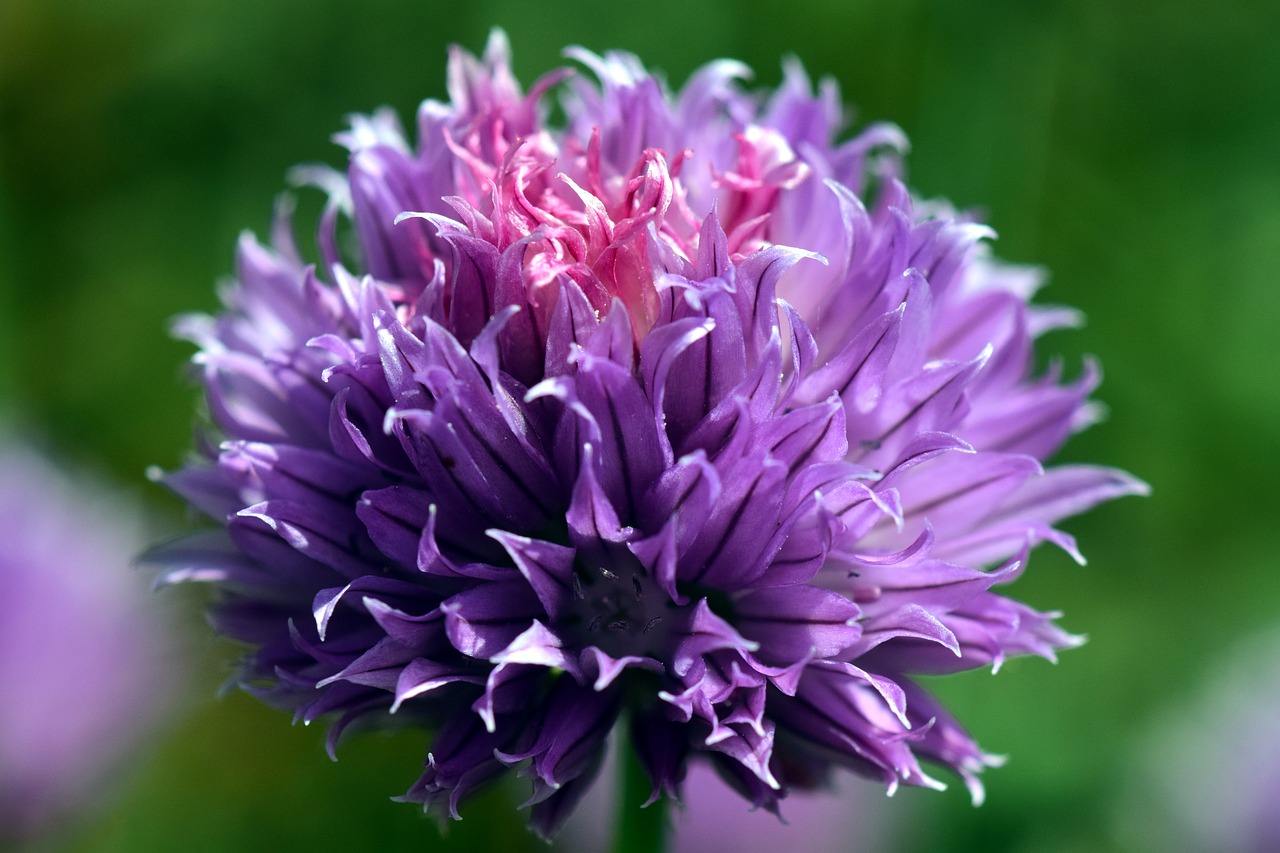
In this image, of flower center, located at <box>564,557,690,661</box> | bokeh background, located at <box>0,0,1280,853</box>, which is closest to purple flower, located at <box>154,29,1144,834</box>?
flower center, located at <box>564,557,690,661</box>

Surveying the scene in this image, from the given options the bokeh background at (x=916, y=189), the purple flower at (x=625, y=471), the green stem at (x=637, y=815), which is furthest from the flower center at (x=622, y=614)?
the bokeh background at (x=916, y=189)

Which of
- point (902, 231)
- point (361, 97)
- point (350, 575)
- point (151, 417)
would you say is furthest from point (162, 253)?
point (902, 231)

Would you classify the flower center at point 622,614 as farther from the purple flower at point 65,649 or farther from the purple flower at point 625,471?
the purple flower at point 65,649

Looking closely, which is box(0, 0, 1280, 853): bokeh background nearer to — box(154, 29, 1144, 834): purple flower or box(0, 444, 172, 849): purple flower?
box(0, 444, 172, 849): purple flower

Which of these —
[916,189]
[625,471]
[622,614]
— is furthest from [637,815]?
[916,189]

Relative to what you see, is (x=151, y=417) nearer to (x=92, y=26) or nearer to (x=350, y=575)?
(x=92, y=26)
